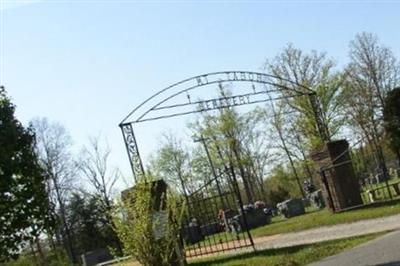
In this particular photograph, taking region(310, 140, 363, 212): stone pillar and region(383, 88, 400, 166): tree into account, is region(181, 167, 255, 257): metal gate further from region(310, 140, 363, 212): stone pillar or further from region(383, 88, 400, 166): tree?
region(383, 88, 400, 166): tree

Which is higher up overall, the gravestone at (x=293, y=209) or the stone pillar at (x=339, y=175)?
the stone pillar at (x=339, y=175)

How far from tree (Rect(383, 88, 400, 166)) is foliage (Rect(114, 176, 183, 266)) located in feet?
48.9

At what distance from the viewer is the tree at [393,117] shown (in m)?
23.4

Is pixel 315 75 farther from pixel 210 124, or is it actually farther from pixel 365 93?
pixel 210 124

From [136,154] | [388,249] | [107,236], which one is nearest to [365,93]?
[107,236]

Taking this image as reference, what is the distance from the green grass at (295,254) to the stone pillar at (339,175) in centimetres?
547

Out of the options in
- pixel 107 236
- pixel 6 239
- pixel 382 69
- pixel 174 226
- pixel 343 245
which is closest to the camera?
pixel 174 226

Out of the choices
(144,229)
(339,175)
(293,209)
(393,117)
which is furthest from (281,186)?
(144,229)

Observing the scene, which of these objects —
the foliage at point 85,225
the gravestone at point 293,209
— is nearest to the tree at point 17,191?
the gravestone at point 293,209

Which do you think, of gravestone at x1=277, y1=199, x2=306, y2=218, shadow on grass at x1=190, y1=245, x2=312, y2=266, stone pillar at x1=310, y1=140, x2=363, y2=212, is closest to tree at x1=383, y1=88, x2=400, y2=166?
stone pillar at x1=310, y1=140, x2=363, y2=212

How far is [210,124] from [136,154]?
93.5ft

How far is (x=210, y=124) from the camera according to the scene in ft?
149

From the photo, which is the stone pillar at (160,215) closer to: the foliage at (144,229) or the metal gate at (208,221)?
the foliage at (144,229)

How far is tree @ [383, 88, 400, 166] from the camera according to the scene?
921 inches
